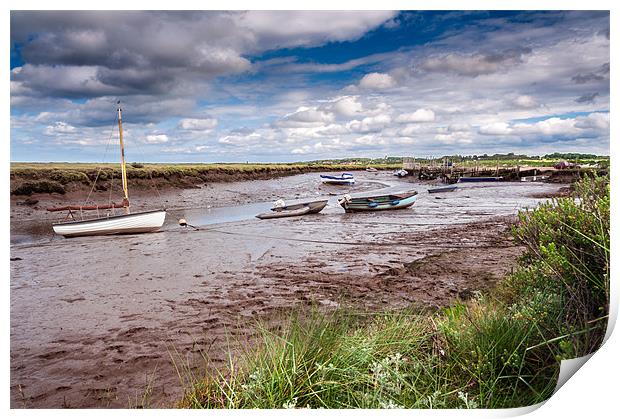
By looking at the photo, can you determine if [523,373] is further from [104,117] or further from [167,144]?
[104,117]

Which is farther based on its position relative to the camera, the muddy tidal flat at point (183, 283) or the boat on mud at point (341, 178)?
the boat on mud at point (341, 178)

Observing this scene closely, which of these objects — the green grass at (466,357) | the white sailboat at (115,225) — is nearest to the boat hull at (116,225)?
the white sailboat at (115,225)

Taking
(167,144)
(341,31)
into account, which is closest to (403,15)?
(341,31)

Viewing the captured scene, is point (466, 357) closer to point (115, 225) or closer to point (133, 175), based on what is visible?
point (133, 175)

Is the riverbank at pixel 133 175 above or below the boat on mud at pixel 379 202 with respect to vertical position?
above

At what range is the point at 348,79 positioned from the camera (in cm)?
372

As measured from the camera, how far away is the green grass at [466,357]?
2.45 metres

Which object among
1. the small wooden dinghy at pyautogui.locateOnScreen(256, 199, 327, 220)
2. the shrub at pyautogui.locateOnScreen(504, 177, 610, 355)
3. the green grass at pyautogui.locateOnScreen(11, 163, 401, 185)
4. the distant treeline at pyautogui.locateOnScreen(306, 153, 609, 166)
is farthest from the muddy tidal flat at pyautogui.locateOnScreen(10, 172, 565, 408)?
the shrub at pyautogui.locateOnScreen(504, 177, 610, 355)

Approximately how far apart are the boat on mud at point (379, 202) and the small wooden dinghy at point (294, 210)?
2.40 feet

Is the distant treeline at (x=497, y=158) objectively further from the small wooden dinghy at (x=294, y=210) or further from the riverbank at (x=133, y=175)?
the small wooden dinghy at (x=294, y=210)

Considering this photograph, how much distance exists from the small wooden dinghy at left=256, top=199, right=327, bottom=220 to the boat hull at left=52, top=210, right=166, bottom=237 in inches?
111

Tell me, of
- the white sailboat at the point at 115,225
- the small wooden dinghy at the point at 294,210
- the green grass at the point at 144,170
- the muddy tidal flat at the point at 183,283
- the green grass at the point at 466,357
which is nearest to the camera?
the green grass at the point at 466,357
